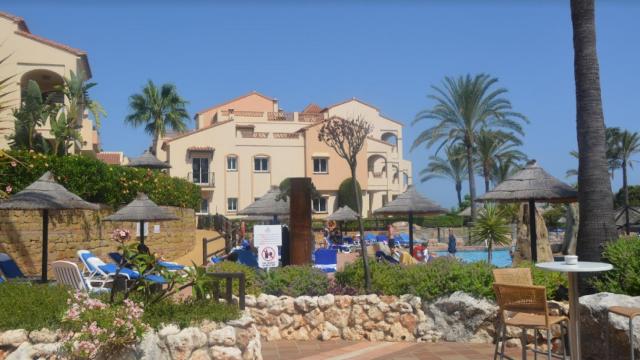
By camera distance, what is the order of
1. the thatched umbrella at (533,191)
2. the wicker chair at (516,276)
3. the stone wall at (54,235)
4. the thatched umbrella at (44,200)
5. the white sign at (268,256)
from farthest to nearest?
the stone wall at (54,235) → the thatched umbrella at (44,200) → the thatched umbrella at (533,191) → the white sign at (268,256) → the wicker chair at (516,276)

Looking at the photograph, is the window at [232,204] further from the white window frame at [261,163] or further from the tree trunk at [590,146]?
the tree trunk at [590,146]

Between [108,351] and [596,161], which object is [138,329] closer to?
[108,351]

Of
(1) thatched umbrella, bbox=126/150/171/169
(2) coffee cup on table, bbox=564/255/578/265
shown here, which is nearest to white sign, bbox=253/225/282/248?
(2) coffee cup on table, bbox=564/255/578/265

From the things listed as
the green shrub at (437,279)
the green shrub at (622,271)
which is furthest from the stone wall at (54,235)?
the green shrub at (622,271)

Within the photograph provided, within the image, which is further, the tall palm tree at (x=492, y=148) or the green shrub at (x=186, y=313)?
the tall palm tree at (x=492, y=148)

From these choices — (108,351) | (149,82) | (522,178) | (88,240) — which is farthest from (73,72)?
(108,351)

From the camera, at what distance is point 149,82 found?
1816 inches

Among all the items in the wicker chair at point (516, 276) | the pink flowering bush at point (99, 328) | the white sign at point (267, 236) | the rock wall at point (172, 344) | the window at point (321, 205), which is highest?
the window at point (321, 205)

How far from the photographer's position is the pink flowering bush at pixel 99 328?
17.7 ft

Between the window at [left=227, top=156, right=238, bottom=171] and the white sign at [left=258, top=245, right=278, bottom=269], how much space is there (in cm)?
3436

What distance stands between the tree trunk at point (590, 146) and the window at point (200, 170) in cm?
3715

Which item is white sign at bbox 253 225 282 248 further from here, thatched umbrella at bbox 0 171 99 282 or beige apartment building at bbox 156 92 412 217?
beige apartment building at bbox 156 92 412 217

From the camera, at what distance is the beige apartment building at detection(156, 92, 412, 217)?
143 feet

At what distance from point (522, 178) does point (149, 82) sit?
39.8 meters
